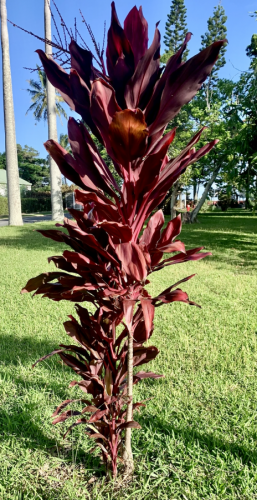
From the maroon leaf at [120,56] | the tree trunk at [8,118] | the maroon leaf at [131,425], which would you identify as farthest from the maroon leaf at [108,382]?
the tree trunk at [8,118]

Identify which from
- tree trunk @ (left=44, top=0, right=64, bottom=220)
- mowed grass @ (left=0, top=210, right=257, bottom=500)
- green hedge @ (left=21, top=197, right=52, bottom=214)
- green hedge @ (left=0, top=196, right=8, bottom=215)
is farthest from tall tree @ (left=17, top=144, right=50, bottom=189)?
mowed grass @ (left=0, top=210, right=257, bottom=500)

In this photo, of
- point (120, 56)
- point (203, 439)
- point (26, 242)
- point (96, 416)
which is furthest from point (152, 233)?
point (26, 242)

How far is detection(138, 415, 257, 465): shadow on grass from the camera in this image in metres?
1.76

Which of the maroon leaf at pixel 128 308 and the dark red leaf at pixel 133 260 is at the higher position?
the dark red leaf at pixel 133 260

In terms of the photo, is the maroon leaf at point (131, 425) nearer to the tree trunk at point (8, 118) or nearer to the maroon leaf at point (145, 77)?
the maroon leaf at point (145, 77)

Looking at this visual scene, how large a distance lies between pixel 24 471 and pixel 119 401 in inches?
27.3

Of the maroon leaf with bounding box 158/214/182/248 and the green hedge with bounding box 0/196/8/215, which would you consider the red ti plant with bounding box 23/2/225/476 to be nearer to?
the maroon leaf with bounding box 158/214/182/248

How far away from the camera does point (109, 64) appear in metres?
1.15

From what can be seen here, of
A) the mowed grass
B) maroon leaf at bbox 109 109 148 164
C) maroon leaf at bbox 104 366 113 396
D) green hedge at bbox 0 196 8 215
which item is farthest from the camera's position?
green hedge at bbox 0 196 8 215

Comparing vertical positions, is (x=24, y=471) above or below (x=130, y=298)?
below

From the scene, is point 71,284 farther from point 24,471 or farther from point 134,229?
point 24,471

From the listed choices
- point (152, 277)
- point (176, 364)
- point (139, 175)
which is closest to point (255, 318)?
point (176, 364)

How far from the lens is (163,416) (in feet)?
6.78

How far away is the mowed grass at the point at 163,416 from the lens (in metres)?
1.57
